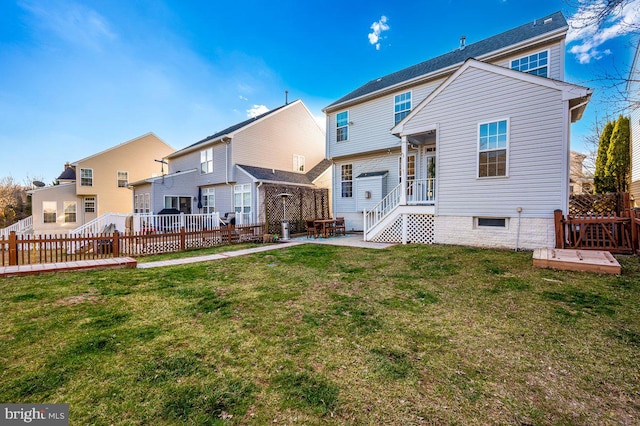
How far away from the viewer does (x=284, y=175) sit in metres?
17.8

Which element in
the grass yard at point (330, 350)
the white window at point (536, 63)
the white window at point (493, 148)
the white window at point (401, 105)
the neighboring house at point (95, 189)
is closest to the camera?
the grass yard at point (330, 350)

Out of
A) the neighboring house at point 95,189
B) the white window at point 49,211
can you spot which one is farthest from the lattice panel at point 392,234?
the white window at point 49,211

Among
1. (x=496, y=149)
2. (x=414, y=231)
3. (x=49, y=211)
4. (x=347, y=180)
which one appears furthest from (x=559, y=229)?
(x=49, y=211)

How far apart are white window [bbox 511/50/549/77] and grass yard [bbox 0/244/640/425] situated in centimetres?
763

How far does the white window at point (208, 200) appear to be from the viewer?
60.2 feet

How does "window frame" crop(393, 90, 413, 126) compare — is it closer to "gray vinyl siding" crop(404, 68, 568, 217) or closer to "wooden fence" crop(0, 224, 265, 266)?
"gray vinyl siding" crop(404, 68, 568, 217)

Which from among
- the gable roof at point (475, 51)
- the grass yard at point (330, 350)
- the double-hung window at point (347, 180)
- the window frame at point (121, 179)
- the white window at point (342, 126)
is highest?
the gable roof at point (475, 51)

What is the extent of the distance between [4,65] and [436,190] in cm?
2319

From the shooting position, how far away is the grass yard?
6.61 feet

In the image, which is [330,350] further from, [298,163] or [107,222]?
[298,163]

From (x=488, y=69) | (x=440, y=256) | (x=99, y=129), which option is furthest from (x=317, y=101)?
(x=99, y=129)

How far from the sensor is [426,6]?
13258mm

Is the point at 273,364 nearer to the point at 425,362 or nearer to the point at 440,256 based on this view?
the point at 425,362

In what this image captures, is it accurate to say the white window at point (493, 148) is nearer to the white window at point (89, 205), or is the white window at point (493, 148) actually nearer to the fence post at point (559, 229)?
the fence post at point (559, 229)
